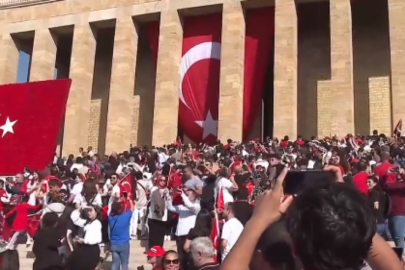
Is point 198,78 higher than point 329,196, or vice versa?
point 198,78

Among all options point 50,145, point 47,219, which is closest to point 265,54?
point 50,145

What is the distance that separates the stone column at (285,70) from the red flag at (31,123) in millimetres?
8599

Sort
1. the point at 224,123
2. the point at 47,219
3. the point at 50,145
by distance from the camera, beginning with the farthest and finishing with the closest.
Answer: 1. the point at 224,123
2. the point at 50,145
3. the point at 47,219

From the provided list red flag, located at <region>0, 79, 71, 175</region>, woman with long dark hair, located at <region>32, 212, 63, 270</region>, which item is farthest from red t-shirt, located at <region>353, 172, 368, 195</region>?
red flag, located at <region>0, 79, 71, 175</region>

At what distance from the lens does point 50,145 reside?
20484mm

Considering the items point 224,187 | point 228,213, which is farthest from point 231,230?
point 224,187

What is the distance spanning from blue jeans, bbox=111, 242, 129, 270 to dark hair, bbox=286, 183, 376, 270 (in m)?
7.03

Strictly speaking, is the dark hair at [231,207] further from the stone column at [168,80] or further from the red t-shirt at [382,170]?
the stone column at [168,80]

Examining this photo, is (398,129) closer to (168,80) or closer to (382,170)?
(168,80)

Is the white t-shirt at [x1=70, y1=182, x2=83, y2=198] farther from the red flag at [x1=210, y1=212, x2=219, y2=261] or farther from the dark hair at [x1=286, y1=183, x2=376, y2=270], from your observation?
the dark hair at [x1=286, y1=183, x2=376, y2=270]

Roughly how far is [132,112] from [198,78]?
16.5ft

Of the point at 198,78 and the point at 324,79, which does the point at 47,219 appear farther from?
the point at 324,79

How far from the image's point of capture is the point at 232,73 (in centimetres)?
2291

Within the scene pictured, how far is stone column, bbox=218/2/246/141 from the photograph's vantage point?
22.3 metres
